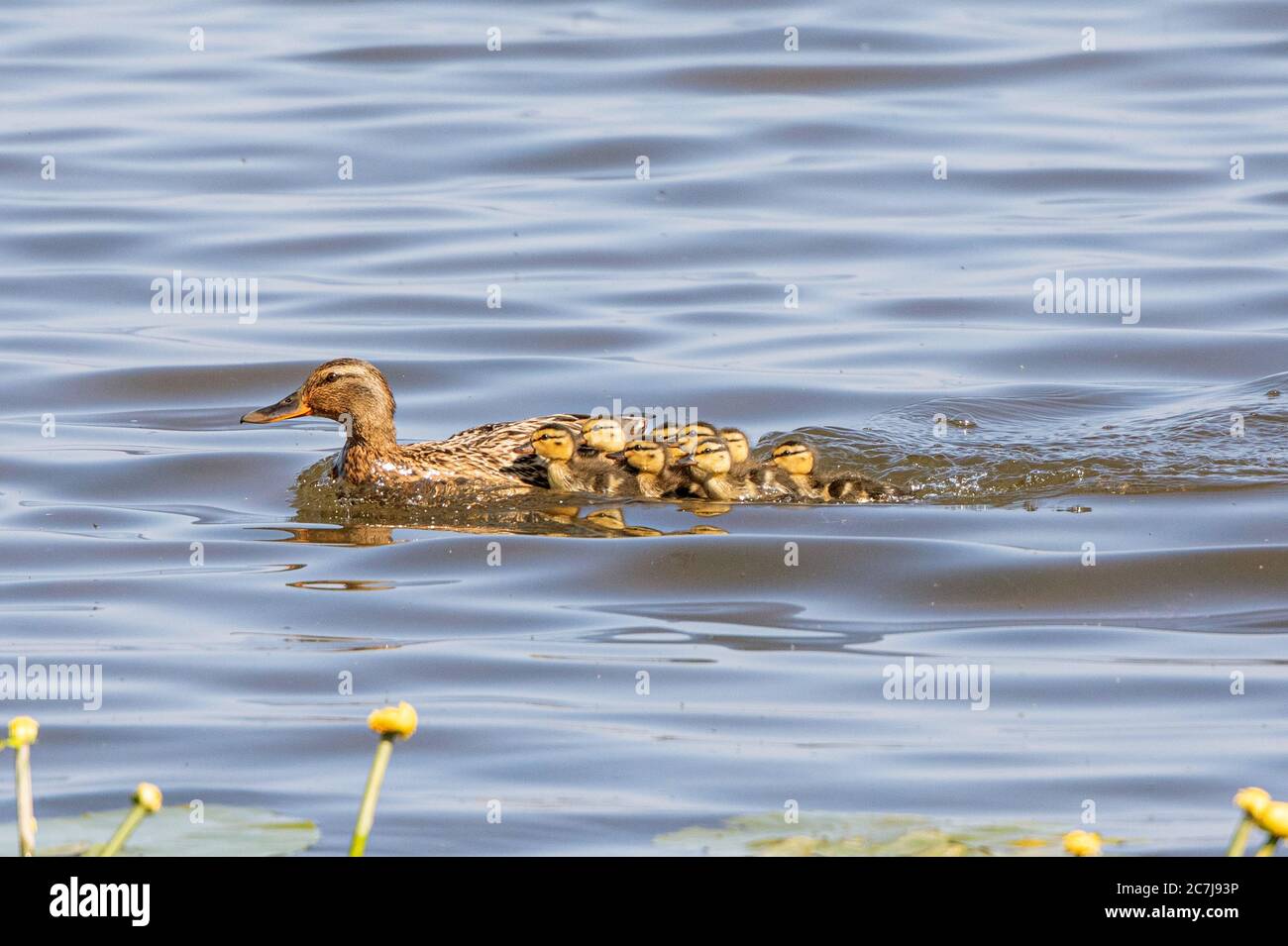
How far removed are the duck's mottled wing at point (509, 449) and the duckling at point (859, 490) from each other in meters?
1.33

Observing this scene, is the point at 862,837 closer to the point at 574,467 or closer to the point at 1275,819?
the point at 1275,819

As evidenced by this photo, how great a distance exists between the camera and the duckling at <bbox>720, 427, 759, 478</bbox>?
389 inches

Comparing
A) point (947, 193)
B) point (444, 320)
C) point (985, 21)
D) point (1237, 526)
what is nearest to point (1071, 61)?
point (985, 21)

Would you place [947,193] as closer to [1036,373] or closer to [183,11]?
[1036,373]

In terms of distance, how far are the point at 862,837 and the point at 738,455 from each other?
488cm

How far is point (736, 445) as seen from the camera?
32.6 ft

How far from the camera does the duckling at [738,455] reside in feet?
32.4

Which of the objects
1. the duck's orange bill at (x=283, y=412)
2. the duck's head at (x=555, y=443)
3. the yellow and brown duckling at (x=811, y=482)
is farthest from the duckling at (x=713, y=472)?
the duck's orange bill at (x=283, y=412)

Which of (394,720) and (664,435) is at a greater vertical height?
(664,435)

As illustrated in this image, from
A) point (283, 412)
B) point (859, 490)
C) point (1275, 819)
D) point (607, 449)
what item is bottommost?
point (1275, 819)

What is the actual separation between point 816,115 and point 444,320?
24.4ft

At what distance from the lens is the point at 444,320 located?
1493 centimetres

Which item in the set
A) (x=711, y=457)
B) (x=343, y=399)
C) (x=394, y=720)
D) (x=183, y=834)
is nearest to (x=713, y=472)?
(x=711, y=457)

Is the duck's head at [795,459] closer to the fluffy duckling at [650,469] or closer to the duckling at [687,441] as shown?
the duckling at [687,441]
